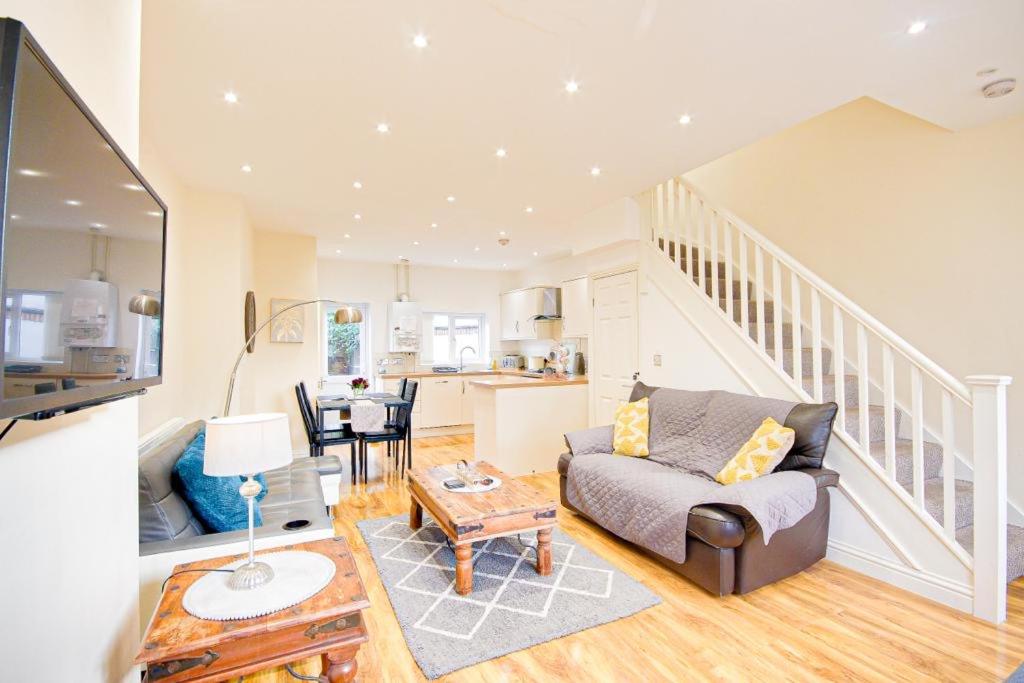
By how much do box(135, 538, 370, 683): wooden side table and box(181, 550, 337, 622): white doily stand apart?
2 centimetres

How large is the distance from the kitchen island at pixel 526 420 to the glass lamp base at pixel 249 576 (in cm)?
327

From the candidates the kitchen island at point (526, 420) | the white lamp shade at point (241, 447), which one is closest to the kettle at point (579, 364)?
the kitchen island at point (526, 420)

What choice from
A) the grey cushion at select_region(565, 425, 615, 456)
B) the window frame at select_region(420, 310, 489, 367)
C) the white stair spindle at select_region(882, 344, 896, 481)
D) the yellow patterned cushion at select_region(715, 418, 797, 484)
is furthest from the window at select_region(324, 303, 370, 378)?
the white stair spindle at select_region(882, 344, 896, 481)

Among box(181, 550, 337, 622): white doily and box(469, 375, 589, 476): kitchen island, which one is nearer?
box(181, 550, 337, 622): white doily

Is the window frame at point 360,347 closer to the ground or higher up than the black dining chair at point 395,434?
higher up

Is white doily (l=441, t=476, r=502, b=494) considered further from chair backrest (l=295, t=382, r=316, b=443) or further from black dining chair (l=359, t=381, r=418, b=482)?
chair backrest (l=295, t=382, r=316, b=443)

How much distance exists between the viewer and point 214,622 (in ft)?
4.30

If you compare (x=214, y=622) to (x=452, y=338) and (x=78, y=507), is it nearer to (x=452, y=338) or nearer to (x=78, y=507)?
(x=78, y=507)

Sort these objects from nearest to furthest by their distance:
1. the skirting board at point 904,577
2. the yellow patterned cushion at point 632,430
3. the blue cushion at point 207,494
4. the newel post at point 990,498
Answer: the blue cushion at point 207,494 → the newel post at point 990,498 → the skirting board at point 904,577 → the yellow patterned cushion at point 632,430

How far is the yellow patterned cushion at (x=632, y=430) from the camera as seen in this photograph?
3596 millimetres

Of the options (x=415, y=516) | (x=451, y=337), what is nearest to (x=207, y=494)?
(x=415, y=516)

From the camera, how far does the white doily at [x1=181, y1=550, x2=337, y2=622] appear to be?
136cm

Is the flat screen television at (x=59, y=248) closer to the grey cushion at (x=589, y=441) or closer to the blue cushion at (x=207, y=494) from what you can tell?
the blue cushion at (x=207, y=494)

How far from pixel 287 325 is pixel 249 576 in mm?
4554
